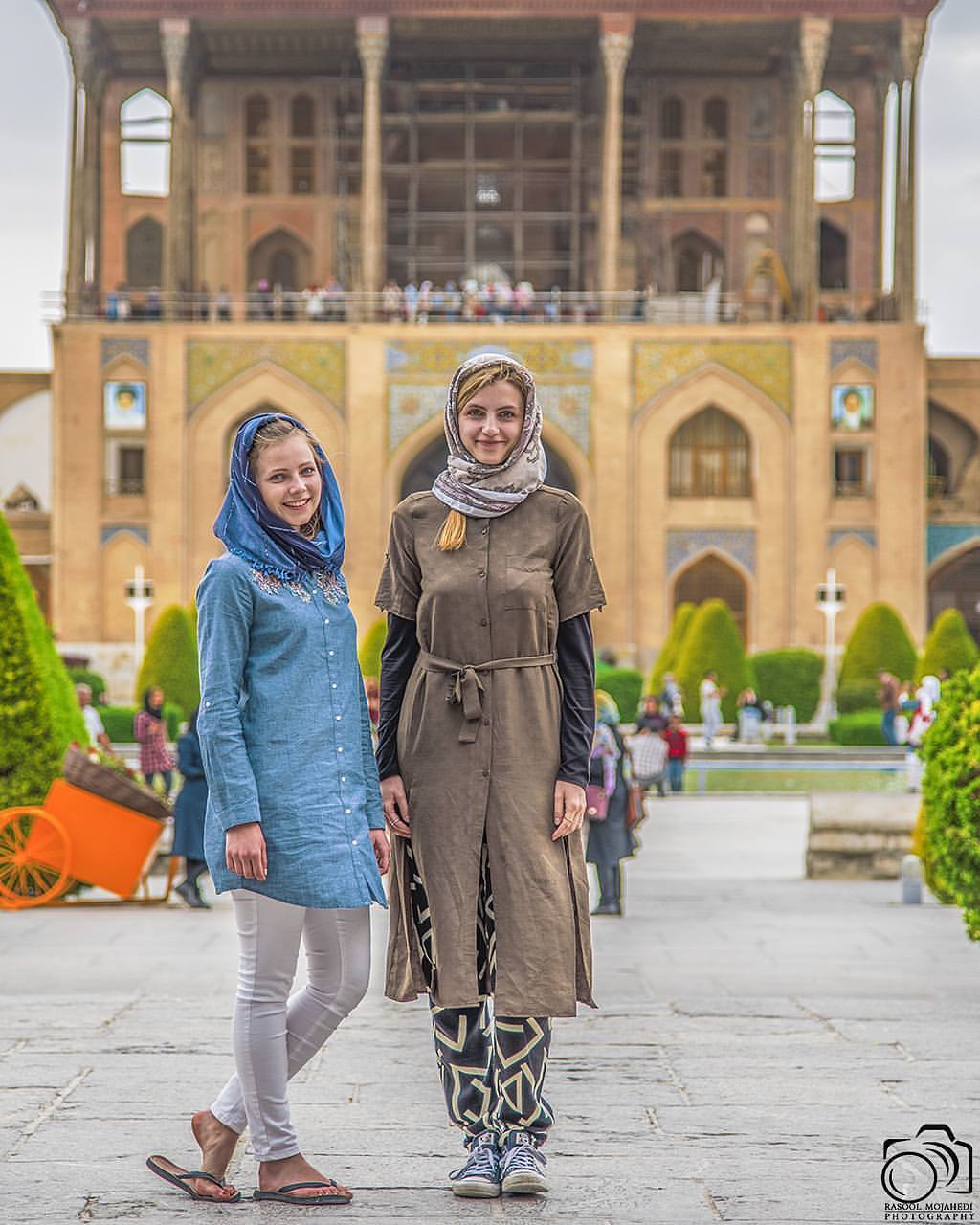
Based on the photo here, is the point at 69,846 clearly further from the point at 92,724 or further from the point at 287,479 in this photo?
the point at 92,724

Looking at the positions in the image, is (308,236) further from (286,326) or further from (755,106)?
(755,106)

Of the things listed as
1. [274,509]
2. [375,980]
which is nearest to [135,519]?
[375,980]

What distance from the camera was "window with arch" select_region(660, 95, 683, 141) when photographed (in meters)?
36.8

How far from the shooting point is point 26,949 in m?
7.37

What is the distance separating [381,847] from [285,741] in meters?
0.27

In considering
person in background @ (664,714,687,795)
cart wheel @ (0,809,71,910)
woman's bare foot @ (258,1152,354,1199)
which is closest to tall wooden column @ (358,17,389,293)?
person in background @ (664,714,687,795)

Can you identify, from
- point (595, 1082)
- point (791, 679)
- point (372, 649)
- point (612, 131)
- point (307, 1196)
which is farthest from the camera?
point (612, 131)

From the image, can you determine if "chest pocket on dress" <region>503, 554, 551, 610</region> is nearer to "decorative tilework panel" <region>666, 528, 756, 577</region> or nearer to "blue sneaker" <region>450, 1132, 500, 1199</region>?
"blue sneaker" <region>450, 1132, 500, 1199</region>

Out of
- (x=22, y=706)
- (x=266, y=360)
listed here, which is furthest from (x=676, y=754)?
(x=266, y=360)

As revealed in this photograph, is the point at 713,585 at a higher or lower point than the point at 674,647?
higher

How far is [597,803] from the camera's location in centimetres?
899

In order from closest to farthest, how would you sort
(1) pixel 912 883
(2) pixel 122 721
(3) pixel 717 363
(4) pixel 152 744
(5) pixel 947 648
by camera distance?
(1) pixel 912 883
(4) pixel 152 744
(5) pixel 947 648
(2) pixel 122 721
(3) pixel 717 363

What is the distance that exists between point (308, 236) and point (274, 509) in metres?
34.6

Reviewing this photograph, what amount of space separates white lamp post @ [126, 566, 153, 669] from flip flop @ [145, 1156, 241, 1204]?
89.7 feet
